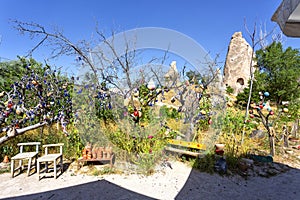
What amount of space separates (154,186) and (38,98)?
9.74 ft

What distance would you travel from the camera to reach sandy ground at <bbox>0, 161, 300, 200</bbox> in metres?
2.05

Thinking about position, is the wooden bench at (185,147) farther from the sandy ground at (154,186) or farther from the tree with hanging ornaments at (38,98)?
Result: the tree with hanging ornaments at (38,98)

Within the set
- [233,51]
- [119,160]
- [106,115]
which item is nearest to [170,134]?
[119,160]

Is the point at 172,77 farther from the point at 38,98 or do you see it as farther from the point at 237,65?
the point at 237,65

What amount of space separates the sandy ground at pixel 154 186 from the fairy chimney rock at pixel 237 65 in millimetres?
15115

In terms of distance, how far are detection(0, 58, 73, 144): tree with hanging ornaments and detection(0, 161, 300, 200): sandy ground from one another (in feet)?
2.97

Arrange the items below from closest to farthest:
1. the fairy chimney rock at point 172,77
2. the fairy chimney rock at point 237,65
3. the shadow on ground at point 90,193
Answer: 1. the shadow on ground at point 90,193
2. the fairy chimney rock at point 172,77
3. the fairy chimney rock at point 237,65

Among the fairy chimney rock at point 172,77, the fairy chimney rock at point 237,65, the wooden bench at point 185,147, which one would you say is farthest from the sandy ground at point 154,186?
the fairy chimney rock at point 237,65

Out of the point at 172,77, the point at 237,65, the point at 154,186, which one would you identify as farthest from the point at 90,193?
the point at 237,65

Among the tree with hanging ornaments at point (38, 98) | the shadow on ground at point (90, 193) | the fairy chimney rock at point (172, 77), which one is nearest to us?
the shadow on ground at point (90, 193)

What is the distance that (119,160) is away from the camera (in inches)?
111

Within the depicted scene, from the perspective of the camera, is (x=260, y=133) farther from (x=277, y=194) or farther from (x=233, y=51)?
(x=233, y=51)

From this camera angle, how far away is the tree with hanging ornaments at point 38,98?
303 cm

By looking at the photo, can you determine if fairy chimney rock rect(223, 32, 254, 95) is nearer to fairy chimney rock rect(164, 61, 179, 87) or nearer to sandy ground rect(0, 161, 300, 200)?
fairy chimney rock rect(164, 61, 179, 87)
